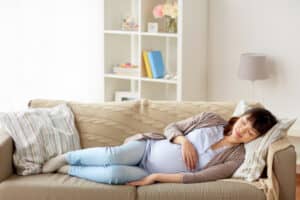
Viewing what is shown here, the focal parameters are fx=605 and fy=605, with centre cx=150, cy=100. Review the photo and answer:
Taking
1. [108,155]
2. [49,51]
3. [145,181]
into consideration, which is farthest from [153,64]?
[145,181]

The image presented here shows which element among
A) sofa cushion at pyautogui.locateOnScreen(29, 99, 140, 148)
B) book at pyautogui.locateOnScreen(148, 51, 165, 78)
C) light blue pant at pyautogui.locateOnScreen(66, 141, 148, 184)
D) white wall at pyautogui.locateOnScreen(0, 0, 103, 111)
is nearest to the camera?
light blue pant at pyautogui.locateOnScreen(66, 141, 148, 184)

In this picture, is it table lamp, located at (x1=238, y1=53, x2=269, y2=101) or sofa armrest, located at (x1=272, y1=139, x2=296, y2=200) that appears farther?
table lamp, located at (x1=238, y1=53, x2=269, y2=101)

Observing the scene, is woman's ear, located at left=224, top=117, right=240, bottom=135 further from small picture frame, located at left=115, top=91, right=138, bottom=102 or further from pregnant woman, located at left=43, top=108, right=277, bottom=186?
small picture frame, located at left=115, top=91, right=138, bottom=102

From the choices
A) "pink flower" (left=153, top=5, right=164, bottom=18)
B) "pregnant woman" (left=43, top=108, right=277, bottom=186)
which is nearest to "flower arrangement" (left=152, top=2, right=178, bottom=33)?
"pink flower" (left=153, top=5, right=164, bottom=18)

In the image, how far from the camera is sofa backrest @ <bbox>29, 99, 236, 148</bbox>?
3484 mm

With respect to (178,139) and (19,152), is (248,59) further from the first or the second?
(19,152)

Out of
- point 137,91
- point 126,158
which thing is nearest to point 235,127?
point 126,158

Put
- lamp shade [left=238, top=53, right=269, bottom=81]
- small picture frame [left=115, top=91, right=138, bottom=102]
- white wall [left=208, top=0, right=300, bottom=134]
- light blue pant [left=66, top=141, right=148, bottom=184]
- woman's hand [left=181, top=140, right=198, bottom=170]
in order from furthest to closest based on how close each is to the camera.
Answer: small picture frame [left=115, top=91, right=138, bottom=102] < white wall [left=208, top=0, right=300, bottom=134] < lamp shade [left=238, top=53, right=269, bottom=81] < woman's hand [left=181, top=140, right=198, bottom=170] < light blue pant [left=66, top=141, right=148, bottom=184]

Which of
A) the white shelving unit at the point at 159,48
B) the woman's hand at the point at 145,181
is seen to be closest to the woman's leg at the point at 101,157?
the woman's hand at the point at 145,181

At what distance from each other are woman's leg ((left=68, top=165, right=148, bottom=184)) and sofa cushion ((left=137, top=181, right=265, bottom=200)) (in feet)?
0.34

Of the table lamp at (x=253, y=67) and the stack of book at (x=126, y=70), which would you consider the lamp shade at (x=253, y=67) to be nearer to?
the table lamp at (x=253, y=67)

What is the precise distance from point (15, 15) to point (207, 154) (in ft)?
8.56

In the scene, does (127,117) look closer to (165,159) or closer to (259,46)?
(165,159)

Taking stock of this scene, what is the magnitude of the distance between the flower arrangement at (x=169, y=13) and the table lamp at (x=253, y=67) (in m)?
0.57
